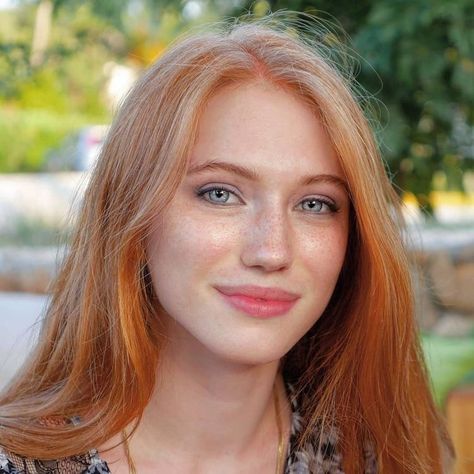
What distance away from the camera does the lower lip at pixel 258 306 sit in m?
1.67

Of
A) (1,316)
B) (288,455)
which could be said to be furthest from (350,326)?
(1,316)

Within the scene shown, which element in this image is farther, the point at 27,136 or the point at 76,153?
the point at 27,136

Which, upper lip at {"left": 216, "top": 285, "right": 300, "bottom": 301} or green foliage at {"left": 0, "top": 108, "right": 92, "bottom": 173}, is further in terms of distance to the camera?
green foliage at {"left": 0, "top": 108, "right": 92, "bottom": 173}

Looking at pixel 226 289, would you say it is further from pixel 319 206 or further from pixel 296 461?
pixel 296 461

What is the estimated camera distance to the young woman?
169cm

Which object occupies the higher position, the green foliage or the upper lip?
the green foliage

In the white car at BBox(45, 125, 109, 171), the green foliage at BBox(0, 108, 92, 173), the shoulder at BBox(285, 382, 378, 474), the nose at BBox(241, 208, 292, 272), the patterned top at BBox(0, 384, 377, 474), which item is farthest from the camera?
the green foliage at BBox(0, 108, 92, 173)

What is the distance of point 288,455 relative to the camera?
6.54ft

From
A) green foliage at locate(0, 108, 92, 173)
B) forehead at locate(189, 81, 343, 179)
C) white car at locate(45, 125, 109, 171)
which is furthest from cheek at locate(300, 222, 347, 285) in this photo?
green foliage at locate(0, 108, 92, 173)

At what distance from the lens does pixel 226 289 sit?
1.67 m

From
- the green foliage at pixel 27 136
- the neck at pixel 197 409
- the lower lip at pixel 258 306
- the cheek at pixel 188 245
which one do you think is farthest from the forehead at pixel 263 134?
the green foliage at pixel 27 136

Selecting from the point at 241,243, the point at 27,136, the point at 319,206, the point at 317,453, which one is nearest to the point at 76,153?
the point at 27,136

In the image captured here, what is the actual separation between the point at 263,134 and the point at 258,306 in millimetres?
306

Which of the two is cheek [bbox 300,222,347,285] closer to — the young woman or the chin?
the young woman
